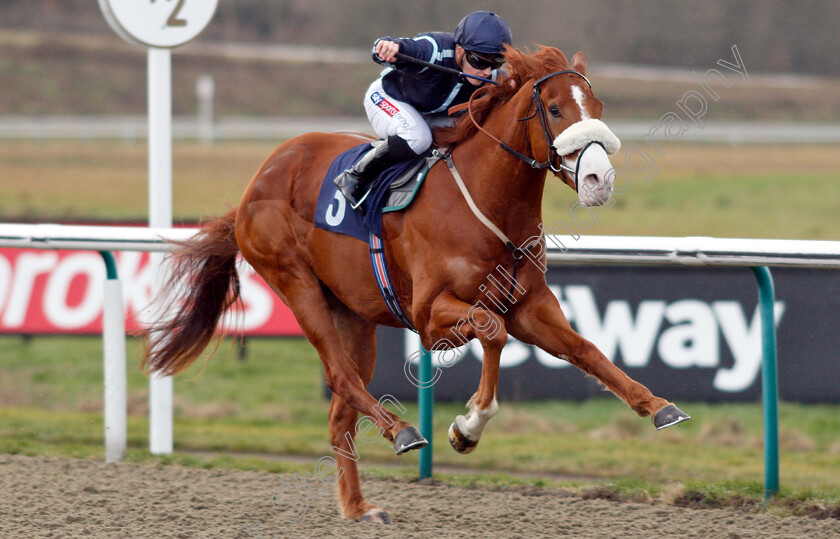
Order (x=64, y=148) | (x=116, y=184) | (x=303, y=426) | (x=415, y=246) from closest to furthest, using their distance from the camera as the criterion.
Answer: (x=415, y=246), (x=303, y=426), (x=116, y=184), (x=64, y=148)

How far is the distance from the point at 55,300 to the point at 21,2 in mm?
32086

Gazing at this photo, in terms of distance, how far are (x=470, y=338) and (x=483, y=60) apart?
108 centimetres

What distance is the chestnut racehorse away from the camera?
134 inches

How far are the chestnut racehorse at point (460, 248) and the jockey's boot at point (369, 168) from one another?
0.16 meters

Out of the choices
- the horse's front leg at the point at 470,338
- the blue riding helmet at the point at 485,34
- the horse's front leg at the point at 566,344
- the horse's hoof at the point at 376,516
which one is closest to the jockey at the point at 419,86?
the blue riding helmet at the point at 485,34

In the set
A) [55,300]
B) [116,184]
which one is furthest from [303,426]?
[116,184]

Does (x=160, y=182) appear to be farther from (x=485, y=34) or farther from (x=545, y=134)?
(x=545, y=134)

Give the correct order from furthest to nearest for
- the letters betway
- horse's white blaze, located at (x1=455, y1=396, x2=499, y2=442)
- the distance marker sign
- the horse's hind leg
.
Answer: the letters betway
the distance marker sign
the horse's hind leg
horse's white blaze, located at (x1=455, y1=396, x2=499, y2=442)

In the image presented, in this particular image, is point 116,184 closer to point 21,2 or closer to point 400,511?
point 400,511

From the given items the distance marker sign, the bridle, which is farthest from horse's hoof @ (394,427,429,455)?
the distance marker sign

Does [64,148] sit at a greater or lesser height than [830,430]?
greater

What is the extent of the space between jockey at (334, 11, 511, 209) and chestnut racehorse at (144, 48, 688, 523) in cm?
12

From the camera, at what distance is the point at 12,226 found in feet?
17.0

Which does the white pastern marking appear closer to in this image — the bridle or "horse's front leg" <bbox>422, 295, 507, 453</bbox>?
the bridle
